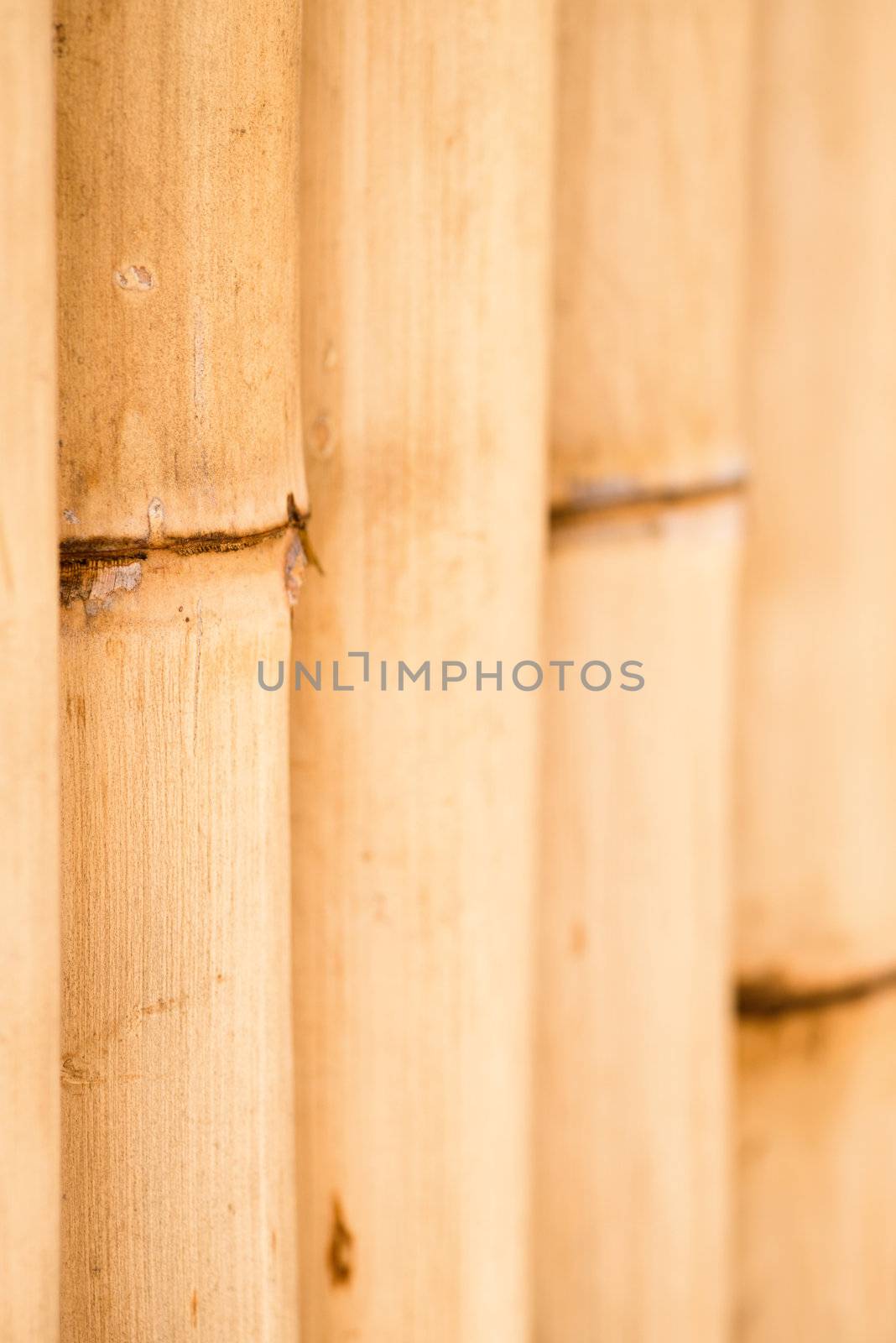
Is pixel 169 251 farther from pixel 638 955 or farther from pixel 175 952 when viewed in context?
pixel 638 955

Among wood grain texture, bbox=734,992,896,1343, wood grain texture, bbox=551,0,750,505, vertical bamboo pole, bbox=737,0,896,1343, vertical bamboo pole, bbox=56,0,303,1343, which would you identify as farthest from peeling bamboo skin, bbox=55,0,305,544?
wood grain texture, bbox=734,992,896,1343

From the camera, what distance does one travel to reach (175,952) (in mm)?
301

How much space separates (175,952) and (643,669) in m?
0.19

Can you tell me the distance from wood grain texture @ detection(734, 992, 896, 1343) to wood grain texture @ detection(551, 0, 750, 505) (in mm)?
252

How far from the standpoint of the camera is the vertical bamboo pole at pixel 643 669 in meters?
Answer: 0.38

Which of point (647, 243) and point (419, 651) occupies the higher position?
point (647, 243)

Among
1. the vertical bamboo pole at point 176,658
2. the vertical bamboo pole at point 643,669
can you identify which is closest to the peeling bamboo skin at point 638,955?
the vertical bamboo pole at point 643,669

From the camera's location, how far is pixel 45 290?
0.81 ft

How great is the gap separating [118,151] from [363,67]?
86 mm

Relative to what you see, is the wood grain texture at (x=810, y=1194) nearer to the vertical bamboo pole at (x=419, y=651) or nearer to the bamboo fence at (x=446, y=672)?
the bamboo fence at (x=446, y=672)

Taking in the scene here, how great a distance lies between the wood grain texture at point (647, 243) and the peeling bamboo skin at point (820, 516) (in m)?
0.05

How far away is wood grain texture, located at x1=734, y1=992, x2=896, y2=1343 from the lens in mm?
484

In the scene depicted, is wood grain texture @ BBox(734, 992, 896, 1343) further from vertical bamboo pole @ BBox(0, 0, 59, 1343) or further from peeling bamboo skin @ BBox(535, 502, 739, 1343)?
vertical bamboo pole @ BBox(0, 0, 59, 1343)

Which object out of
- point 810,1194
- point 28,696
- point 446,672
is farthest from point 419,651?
point 810,1194
